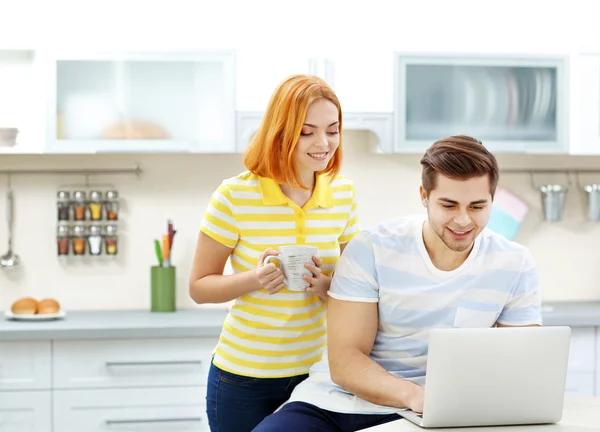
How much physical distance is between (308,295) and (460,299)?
0.37m

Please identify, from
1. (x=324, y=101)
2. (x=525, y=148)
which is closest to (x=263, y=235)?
(x=324, y=101)

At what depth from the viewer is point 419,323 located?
2037 millimetres

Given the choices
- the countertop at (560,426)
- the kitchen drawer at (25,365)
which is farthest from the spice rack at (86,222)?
the countertop at (560,426)

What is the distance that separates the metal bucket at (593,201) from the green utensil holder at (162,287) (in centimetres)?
170

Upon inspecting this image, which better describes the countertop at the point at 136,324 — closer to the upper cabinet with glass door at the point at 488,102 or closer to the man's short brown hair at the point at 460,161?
the upper cabinet with glass door at the point at 488,102

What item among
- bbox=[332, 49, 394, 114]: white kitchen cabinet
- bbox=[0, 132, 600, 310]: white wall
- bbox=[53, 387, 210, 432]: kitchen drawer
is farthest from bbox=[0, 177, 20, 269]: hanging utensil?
bbox=[332, 49, 394, 114]: white kitchen cabinet

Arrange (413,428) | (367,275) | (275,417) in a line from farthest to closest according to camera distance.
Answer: (367,275)
(275,417)
(413,428)

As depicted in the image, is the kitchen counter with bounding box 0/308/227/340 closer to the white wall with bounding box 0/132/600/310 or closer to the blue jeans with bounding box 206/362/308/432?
the white wall with bounding box 0/132/600/310

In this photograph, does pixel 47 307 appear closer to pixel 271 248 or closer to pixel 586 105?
pixel 271 248

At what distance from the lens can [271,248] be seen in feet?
6.98

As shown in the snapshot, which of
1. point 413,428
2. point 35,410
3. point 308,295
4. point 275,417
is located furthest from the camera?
point 35,410

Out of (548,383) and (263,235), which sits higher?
Result: (263,235)

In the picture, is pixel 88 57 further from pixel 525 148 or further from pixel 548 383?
pixel 548 383

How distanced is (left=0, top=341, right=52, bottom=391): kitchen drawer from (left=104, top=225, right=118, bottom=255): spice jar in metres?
0.55
